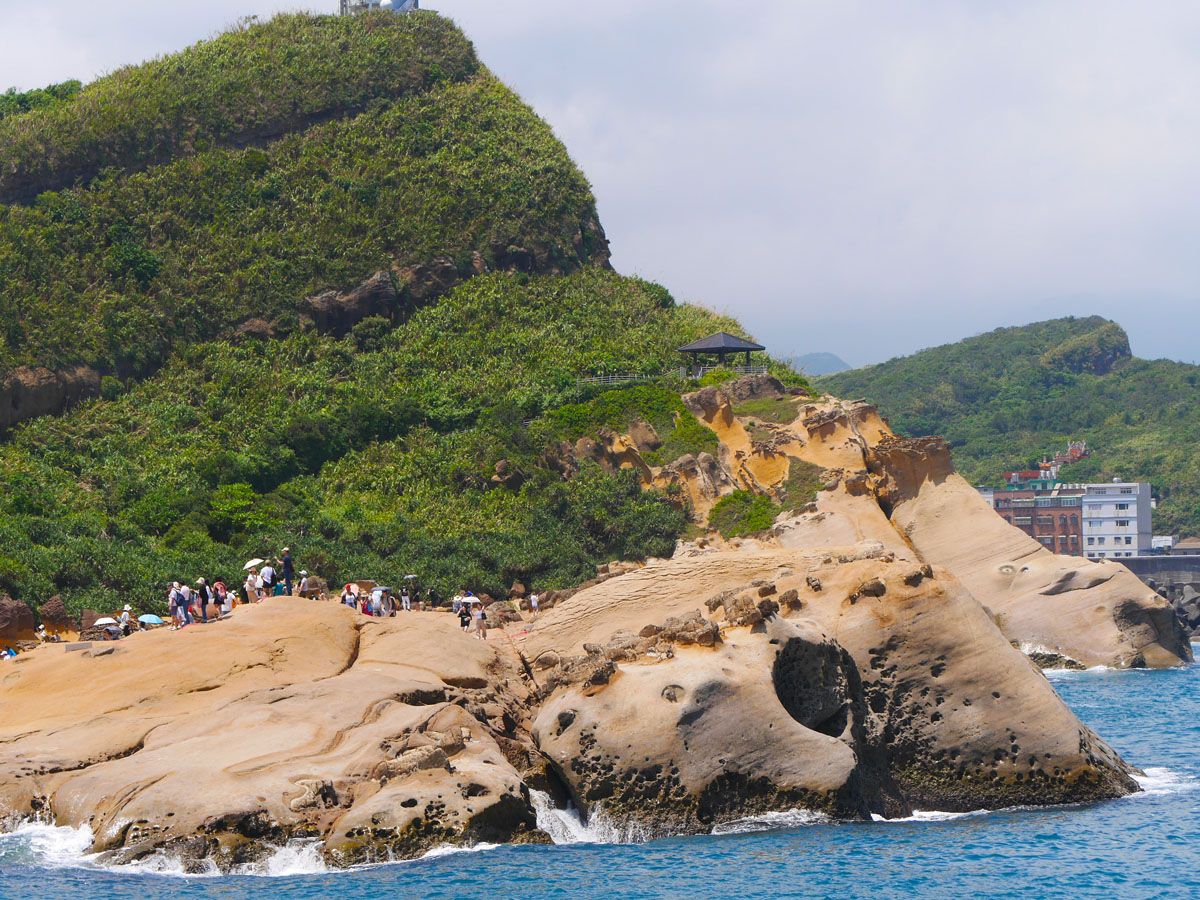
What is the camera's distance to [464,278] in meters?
74.1

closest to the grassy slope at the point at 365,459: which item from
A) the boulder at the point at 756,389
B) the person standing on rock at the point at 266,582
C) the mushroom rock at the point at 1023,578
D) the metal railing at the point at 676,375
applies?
the metal railing at the point at 676,375

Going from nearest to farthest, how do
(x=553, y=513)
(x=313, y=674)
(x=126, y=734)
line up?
(x=126, y=734) → (x=313, y=674) → (x=553, y=513)

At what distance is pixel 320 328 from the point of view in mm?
70438

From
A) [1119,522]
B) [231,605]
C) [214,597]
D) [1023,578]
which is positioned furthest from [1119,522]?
[231,605]

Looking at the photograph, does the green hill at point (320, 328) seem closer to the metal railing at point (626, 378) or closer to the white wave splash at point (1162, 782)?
the metal railing at point (626, 378)

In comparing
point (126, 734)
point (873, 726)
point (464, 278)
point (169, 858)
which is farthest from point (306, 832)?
point (464, 278)

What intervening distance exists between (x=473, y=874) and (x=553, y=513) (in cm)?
3653

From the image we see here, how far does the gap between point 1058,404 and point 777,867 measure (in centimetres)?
13592

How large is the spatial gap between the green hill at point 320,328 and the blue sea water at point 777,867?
2153 centimetres

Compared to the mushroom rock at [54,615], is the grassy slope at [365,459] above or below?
above

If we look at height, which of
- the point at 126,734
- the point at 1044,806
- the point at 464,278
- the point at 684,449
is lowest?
the point at 1044,806

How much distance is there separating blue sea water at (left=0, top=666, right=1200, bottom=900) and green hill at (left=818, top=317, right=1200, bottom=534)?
98.3 meters

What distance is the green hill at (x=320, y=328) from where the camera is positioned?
166ft

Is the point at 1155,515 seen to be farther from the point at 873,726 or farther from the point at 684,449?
the point at 873,726
